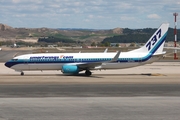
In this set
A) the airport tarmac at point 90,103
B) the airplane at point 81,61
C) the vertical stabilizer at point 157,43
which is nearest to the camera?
the airport tarmac at point 90,103

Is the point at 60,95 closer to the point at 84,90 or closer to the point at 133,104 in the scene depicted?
the point at 84,90

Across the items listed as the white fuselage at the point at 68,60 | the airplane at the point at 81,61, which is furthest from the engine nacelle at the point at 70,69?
the white fuselage at the point at 68,60

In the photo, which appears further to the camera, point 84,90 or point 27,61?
point 27,61

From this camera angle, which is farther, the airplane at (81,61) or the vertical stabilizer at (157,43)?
the vertical stabilizer at (157,43)

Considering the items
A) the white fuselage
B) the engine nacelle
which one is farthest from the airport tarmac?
the white fuselage

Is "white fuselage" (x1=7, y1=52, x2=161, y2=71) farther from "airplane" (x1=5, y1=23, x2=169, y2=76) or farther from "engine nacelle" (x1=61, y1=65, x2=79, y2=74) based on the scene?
"engine nacelle" (x1=61, y1=65, x2=79, y2=74)

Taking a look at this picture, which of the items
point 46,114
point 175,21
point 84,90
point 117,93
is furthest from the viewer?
point 175,21

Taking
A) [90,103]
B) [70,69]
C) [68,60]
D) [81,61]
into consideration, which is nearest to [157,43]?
[81,61]

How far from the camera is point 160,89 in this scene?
30953 mm

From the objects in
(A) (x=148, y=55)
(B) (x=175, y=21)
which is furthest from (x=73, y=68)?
(B) (x=175, y=21)

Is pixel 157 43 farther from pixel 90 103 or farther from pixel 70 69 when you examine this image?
pixel 90 103

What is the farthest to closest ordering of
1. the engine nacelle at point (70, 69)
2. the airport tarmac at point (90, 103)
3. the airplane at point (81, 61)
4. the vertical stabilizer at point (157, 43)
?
the vertical stabilizer at point (157, 43) < the airplane at point (81, 61) < the engine nacelle at point (70, 69) < the airport tarmac at point (90, 103)

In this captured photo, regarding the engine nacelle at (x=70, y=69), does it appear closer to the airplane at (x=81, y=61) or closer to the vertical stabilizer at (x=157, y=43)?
the airplane at (x=81, y=61)

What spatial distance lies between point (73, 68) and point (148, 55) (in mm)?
8943
